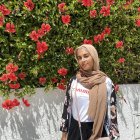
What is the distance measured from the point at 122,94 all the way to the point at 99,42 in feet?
3.10

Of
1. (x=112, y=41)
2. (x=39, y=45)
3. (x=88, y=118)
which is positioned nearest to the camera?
(x=88, y=118)

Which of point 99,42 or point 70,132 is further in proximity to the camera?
point 99,42

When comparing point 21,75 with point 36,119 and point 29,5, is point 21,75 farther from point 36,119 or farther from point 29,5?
point 29,5

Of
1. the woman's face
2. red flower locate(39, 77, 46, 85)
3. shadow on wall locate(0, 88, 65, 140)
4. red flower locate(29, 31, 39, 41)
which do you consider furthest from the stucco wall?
the woman's face

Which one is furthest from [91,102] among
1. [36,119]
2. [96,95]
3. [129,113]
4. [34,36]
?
[129,113]

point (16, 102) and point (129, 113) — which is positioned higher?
point (16, 102)

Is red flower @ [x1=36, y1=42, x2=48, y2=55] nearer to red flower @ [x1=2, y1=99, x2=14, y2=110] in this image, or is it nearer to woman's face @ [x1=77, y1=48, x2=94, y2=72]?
red flower @ [x1=2, y1=99, x2=14, y2=110]

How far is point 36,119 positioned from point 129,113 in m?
1.52

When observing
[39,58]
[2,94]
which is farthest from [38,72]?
[2,94]

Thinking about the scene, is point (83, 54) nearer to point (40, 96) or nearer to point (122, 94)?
point (40, 96)

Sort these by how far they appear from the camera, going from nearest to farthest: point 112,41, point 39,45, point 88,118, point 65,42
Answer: point 88,118 → point 39,45 → point 65,42 → point 112,41

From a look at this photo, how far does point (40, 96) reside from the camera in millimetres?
5371

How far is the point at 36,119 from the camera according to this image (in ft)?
17.5

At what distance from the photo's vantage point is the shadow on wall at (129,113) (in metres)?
6.11
